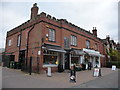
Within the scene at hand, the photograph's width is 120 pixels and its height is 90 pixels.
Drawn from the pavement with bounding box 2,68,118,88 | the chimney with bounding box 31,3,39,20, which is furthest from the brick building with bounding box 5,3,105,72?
the pavement with bounding box 2,68,118,88

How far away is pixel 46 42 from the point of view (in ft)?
49.9

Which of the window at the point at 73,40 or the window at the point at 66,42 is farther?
the window at the point at 73,40

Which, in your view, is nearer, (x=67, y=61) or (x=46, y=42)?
(x=46, y=42)

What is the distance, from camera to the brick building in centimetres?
1499

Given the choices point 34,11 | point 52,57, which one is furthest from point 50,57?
point 34,11

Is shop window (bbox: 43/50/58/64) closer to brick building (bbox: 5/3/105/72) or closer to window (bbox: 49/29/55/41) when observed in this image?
brick building (bbox: 5/3/105/72)

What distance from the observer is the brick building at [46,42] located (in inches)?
590

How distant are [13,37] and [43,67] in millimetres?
10989

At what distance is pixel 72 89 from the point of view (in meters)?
7.29

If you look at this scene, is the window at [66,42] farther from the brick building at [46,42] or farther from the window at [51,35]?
the window at [51,35]

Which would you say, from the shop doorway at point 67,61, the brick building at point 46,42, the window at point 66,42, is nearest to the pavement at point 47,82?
the brick building at point 46,42

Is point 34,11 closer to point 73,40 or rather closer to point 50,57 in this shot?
point 50,57

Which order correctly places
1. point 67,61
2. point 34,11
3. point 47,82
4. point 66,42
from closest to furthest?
point 47,82 < point 34,11 < point 66,42 < point 67,61

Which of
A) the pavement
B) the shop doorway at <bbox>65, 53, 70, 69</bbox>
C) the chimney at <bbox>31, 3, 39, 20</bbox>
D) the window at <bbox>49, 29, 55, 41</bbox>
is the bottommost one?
the pavement
